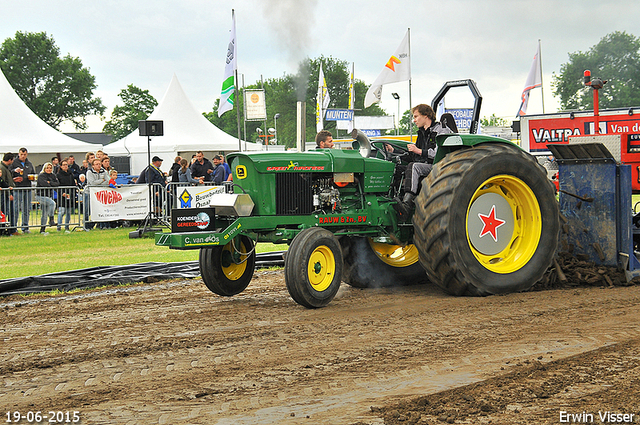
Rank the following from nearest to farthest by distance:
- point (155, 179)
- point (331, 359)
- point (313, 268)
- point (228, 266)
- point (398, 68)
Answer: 1. point (331, 359)
2. point (313, 268)
3. point (228, 266)
4. point (155, 179)
5. point (398, 68)

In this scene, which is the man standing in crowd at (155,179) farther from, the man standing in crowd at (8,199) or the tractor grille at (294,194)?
the tractor grille at (294,194)

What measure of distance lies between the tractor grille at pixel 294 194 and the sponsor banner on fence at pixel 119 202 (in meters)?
8.91

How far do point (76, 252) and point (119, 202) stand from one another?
12.9ft

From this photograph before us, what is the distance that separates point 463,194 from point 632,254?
6.05ft

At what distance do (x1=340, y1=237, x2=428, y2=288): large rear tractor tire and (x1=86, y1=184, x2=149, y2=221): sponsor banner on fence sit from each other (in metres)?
8.40

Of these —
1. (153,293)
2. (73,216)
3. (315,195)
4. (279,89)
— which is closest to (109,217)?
(73,216)

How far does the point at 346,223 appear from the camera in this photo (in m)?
6.10

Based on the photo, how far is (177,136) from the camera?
25.7 m

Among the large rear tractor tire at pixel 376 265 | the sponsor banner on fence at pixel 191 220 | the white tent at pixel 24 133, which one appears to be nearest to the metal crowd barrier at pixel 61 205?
the large rear tractor tire at pixel 376 265

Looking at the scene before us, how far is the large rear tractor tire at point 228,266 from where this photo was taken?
19.7 feet

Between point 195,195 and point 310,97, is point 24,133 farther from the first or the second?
point 310,97

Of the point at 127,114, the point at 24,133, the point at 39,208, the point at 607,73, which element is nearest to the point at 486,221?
the point at 39,208

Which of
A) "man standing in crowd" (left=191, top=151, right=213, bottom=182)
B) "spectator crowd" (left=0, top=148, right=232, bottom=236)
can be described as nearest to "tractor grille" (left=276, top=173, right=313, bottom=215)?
"spectator crowd" (left=0, top=148, right=232, bottom=236)

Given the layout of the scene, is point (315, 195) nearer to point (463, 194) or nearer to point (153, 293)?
point (463, 194)
